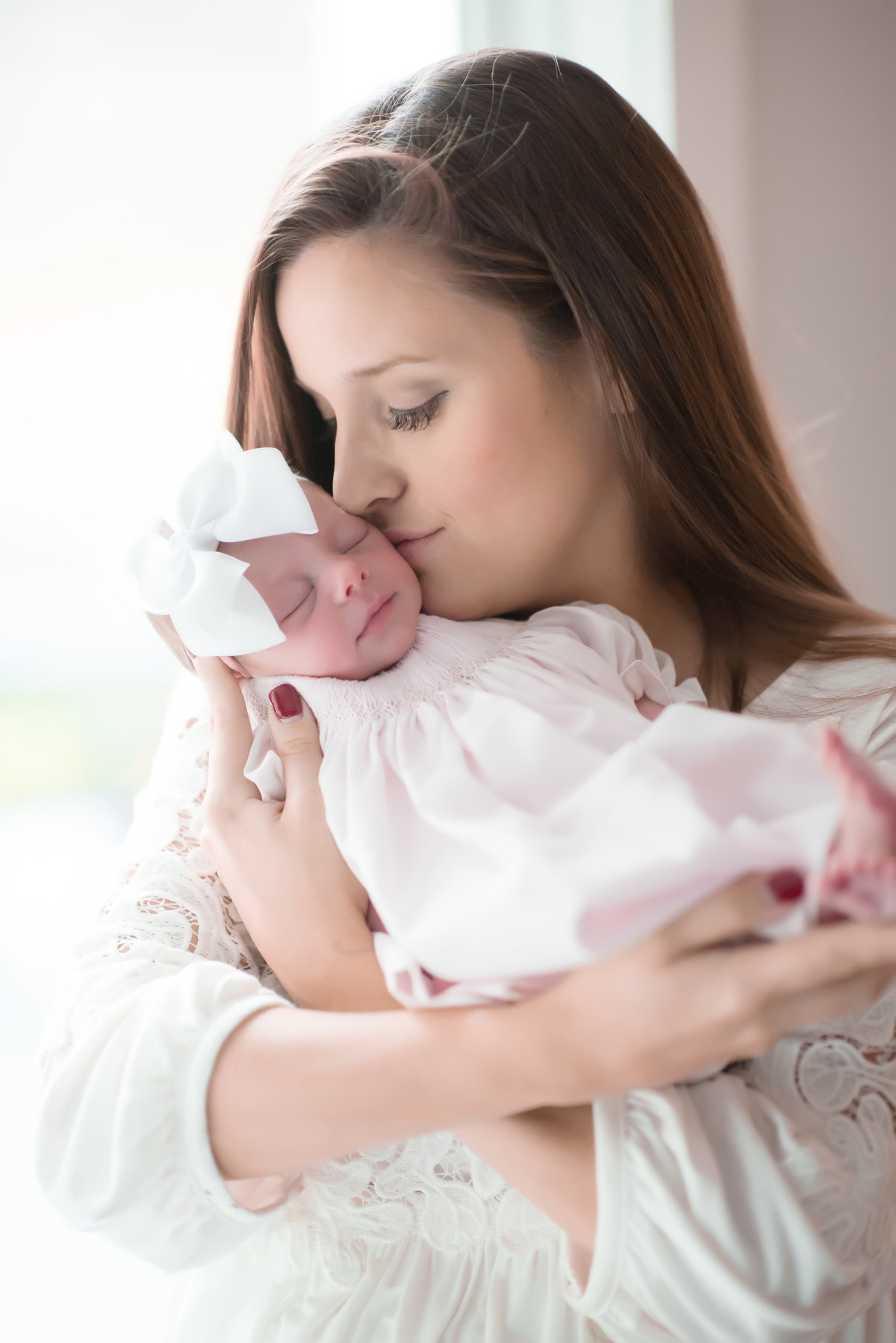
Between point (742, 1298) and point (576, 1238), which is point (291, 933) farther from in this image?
point (742, 1298)

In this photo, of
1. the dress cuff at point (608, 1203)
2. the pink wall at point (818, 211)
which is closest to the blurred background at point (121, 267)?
the pink wall at point (818, 211)

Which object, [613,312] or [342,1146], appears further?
[613,312]

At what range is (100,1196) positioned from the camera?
980 millimetres

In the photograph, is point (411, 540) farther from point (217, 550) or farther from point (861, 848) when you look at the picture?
point (861, 848)

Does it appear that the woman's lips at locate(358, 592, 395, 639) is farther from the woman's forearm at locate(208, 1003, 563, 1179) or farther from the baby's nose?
the woman's forearm at locate(208, 1003, 563, 1179)

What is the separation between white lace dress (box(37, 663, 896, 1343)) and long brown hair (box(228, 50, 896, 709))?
0.35 metres

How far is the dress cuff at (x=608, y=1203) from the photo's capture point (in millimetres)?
932

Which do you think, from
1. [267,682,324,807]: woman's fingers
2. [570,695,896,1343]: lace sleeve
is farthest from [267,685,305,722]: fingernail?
[570,695,896,1343]: lace sleeve

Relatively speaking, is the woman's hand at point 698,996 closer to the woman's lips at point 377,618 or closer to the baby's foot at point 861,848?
the baby's foot at point 861,848

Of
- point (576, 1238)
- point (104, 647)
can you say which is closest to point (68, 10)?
point (104, 647)

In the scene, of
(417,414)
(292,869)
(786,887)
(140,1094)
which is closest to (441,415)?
(417,414)

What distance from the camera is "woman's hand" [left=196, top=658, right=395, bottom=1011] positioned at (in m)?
1.12

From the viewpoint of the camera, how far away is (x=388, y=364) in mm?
1275

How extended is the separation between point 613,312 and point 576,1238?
116cm
